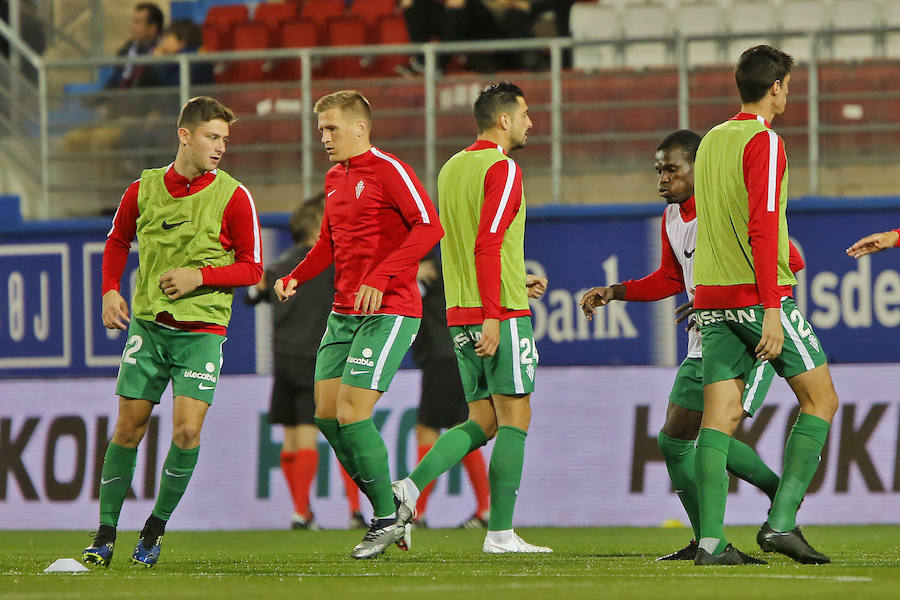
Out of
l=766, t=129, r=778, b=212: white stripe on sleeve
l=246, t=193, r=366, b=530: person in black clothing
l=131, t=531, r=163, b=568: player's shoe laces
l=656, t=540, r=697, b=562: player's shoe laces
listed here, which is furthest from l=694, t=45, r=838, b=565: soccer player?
l=246, t=193, r=366, b=530: person in black clothing

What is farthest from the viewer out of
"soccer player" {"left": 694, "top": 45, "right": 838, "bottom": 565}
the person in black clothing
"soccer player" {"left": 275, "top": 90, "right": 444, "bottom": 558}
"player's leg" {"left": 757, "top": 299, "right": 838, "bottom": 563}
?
the person in black clothing

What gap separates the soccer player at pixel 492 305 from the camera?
703 centimetres

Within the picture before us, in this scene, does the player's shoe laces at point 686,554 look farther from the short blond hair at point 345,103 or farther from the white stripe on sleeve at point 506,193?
the short blond hair at point 345,103

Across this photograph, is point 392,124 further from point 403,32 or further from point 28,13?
point 28,13

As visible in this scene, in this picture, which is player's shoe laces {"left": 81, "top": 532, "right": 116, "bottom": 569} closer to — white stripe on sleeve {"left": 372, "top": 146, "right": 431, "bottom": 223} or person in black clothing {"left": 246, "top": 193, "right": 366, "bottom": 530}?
white stripe on sleeve {"left": 372, "top": 146, "right": 431, "bottom": 223}

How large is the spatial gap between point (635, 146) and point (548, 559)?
5813 mm

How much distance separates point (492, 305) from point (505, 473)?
31.4 inches

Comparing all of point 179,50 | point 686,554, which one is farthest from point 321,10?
point 686,554

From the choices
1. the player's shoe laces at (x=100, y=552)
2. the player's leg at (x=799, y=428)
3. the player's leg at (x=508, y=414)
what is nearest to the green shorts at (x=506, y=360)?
the player's leg at (x=508, y=414)

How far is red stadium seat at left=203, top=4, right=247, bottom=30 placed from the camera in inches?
599

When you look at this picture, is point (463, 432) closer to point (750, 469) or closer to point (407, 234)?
point (407, 234)

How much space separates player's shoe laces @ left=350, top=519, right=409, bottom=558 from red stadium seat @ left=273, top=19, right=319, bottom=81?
8190mm

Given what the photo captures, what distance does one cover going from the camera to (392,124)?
12.7m

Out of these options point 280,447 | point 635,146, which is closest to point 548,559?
point 280,447
